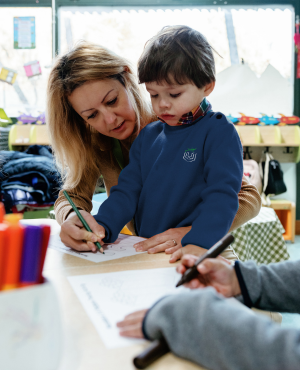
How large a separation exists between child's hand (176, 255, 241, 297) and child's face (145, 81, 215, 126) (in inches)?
17.0

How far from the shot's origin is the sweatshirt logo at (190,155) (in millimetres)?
864

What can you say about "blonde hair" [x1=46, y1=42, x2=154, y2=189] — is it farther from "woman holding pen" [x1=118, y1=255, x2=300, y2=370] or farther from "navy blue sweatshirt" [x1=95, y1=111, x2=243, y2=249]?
"woman holding pen" [x1=118, y1=255, x2=300, y2=370]

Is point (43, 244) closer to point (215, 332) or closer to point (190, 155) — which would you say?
point (215, 332)

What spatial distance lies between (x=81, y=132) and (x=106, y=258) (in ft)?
2.03

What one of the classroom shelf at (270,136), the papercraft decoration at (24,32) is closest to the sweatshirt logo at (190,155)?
the classroom shelf at (270,136)

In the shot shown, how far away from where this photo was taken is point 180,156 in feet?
2.89

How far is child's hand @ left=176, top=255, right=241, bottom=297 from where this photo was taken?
0.51 metres

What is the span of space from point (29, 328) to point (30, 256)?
0.06m

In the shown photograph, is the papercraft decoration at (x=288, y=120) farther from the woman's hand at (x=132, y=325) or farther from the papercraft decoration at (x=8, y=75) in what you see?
the woman's hand at (x=132, y=325)

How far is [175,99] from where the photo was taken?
0.84 metres

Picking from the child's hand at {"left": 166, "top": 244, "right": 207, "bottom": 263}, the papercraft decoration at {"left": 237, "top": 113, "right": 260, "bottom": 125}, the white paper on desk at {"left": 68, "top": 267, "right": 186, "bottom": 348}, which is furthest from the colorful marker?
the papercraft decoration at {"left": 237, "top": 113, "right": 260, "bottom": 125}

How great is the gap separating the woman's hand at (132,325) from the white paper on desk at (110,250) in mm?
299

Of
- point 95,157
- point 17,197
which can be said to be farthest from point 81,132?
point 17,197

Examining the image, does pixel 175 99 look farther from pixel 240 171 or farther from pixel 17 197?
pixel 17 197
